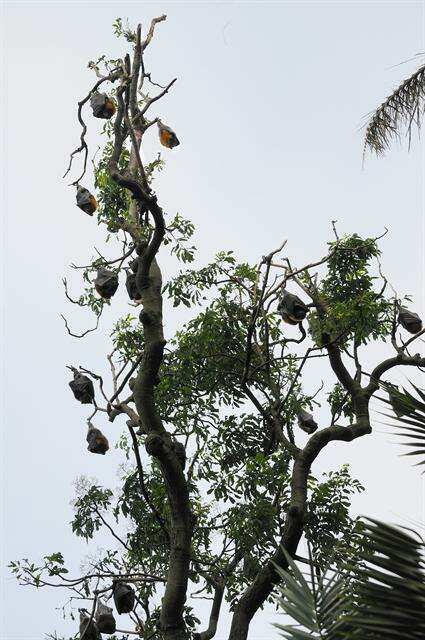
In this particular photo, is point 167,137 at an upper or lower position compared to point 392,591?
upper

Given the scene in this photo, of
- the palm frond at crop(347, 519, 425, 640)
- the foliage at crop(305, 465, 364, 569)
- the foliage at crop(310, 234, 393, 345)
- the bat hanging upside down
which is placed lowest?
the palm frond at crop(347, 519, 425, 640)

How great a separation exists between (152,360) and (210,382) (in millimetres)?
1758

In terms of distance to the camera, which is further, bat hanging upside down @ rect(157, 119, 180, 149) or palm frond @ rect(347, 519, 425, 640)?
bat hanging upside down @ rect(157, 119, 180, 149)

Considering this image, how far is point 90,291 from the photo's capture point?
9047mm

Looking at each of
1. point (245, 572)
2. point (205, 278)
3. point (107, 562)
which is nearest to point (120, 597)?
point (245, 572)

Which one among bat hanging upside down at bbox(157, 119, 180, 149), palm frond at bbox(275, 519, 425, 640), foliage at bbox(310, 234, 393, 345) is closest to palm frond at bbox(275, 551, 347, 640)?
palm frond at bbox(275, 519, 425, 640)

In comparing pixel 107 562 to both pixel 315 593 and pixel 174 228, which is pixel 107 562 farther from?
pixel 315 593

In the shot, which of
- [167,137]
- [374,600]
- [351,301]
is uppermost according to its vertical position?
[167,137]

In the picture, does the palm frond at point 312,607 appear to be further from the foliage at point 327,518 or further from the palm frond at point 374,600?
the foliage at point 327,518

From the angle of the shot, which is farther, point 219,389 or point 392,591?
point 219,389

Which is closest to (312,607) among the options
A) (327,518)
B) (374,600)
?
(374,600)

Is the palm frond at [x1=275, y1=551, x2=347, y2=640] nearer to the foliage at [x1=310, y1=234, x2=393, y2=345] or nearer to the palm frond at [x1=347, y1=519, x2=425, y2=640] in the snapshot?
the palm frond at [x1=347, y1=519, x2=425, y2=640]

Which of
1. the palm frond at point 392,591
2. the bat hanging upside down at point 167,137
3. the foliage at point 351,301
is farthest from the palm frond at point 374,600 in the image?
the bat hanging upside down at point 167,137

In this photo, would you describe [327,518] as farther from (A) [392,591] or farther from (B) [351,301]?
(A) [392,591]
